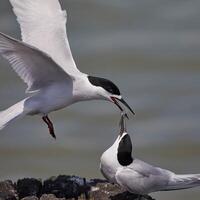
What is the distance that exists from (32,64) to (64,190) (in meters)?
1.12

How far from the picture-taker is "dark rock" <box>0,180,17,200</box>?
25.1 feet

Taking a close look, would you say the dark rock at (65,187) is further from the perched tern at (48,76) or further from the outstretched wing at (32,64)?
the outstretched wing at (32,64)

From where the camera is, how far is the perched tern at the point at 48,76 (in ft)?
27.3

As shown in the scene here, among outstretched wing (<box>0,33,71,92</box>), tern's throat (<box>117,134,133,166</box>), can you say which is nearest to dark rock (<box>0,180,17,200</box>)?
tern's throat (<box>117,134,133,166</box>)

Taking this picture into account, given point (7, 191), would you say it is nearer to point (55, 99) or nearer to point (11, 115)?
point (11, 115)

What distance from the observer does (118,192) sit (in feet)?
25.7

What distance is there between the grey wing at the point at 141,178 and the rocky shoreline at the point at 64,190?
7cm

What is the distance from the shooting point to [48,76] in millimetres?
8625

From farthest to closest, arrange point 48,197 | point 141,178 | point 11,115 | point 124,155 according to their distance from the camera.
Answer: point 11,115 → point 124,155 → point 141,178 → point 48,197

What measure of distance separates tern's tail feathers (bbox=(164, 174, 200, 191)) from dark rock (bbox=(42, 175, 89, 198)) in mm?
599

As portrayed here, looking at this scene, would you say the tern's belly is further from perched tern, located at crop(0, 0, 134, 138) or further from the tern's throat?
the tern's throat

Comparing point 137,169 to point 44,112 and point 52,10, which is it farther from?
point 52,10

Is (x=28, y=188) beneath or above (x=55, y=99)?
beneath

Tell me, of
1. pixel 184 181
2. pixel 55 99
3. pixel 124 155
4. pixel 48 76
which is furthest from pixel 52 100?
pixel 184 181
